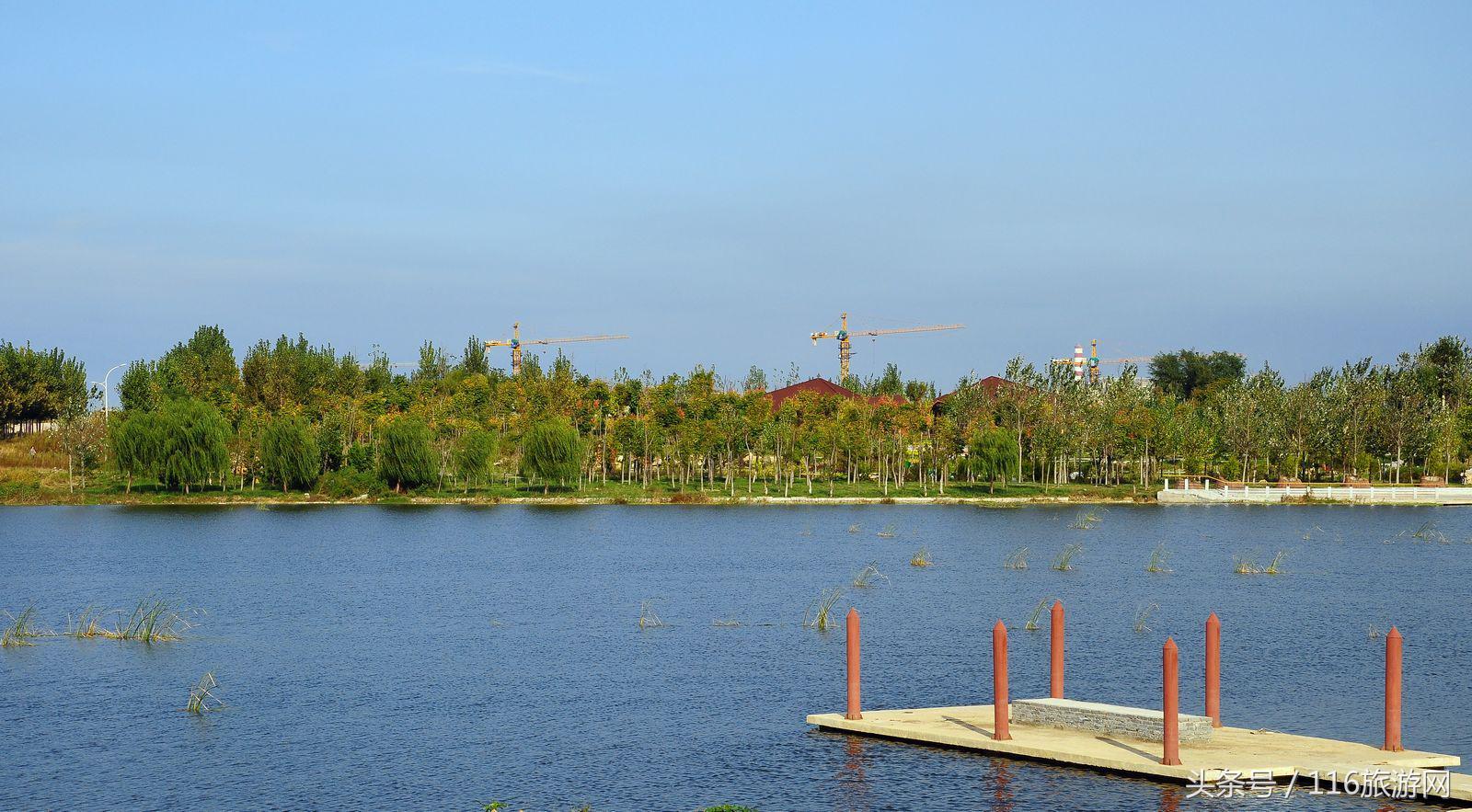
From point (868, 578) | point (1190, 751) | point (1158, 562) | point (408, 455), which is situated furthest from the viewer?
point (408, 455)

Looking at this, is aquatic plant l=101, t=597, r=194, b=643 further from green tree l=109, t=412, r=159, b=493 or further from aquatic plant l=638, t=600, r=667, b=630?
green tree l=109, t=412, r=159, b=493

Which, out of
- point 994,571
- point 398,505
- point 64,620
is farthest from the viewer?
point 398,505

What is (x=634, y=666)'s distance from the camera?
126 feet

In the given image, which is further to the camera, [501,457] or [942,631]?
[501,457]

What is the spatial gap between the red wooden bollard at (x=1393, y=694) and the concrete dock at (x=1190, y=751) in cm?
22

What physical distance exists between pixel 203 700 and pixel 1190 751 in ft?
69.8

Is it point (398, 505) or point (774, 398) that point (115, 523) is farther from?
point (774, 398)

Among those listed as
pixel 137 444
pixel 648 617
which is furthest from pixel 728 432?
pixel 648 617

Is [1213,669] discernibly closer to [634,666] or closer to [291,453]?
[634,666]

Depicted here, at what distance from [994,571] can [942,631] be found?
19.7 metres

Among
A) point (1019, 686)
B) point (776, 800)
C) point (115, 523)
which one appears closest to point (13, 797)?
point (776, 800)

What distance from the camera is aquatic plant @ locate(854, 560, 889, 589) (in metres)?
57.6

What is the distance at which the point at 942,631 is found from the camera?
43750 millimetres

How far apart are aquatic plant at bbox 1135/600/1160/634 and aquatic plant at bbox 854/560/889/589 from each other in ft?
35.6
